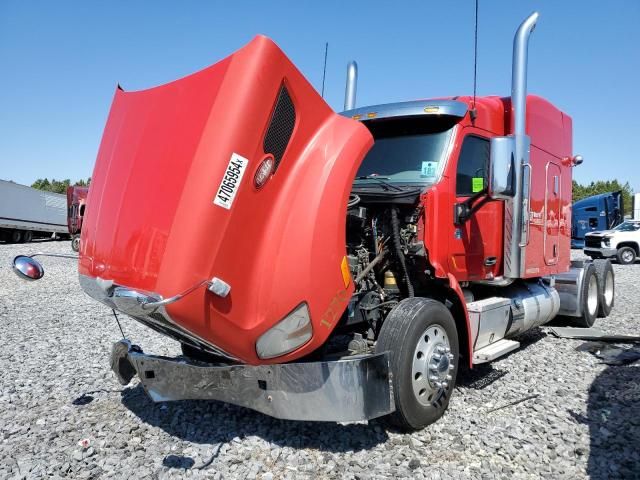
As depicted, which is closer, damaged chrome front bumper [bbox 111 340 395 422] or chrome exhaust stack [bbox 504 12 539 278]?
damaged chrome front bumper [bbox 111 340 395 422]

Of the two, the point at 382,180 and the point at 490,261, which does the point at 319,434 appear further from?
the point at 490,261

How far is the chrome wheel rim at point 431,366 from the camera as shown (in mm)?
3754

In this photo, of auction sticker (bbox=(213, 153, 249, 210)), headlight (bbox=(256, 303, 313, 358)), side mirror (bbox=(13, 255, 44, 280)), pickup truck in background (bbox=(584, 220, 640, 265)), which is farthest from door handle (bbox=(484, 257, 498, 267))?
pickup truck in background (bbox=(584, 220, 640, 265))

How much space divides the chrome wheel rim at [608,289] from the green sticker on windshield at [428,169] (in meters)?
5.73

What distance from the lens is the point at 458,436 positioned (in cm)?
376

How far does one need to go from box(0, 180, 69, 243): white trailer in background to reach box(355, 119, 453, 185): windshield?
2938cm

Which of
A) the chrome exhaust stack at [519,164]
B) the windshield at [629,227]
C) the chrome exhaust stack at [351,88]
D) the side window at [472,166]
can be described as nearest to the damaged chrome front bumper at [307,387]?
the side window at [472,166]

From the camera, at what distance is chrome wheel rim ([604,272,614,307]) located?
8669 mm

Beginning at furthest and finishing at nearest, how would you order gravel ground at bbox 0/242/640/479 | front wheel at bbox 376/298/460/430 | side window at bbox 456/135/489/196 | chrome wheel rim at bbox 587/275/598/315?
1. chrome wheel rim at bbox 587/275/598/315
2. side window at bbox 456/135/489/196
3. front wheel at bbox 376/298/460/430
4. gravel ground at bbox 0/242/640/479

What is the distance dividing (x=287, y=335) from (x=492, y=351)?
2.49 m

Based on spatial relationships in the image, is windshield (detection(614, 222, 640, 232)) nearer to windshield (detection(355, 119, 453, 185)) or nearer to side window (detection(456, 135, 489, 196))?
side window (detection(456, 135, 489, 196))

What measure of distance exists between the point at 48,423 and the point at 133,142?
7.81 ft

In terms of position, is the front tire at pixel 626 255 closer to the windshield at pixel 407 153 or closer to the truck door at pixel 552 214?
the truck door at pixel 552 214

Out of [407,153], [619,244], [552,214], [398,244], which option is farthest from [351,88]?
[619,244]
